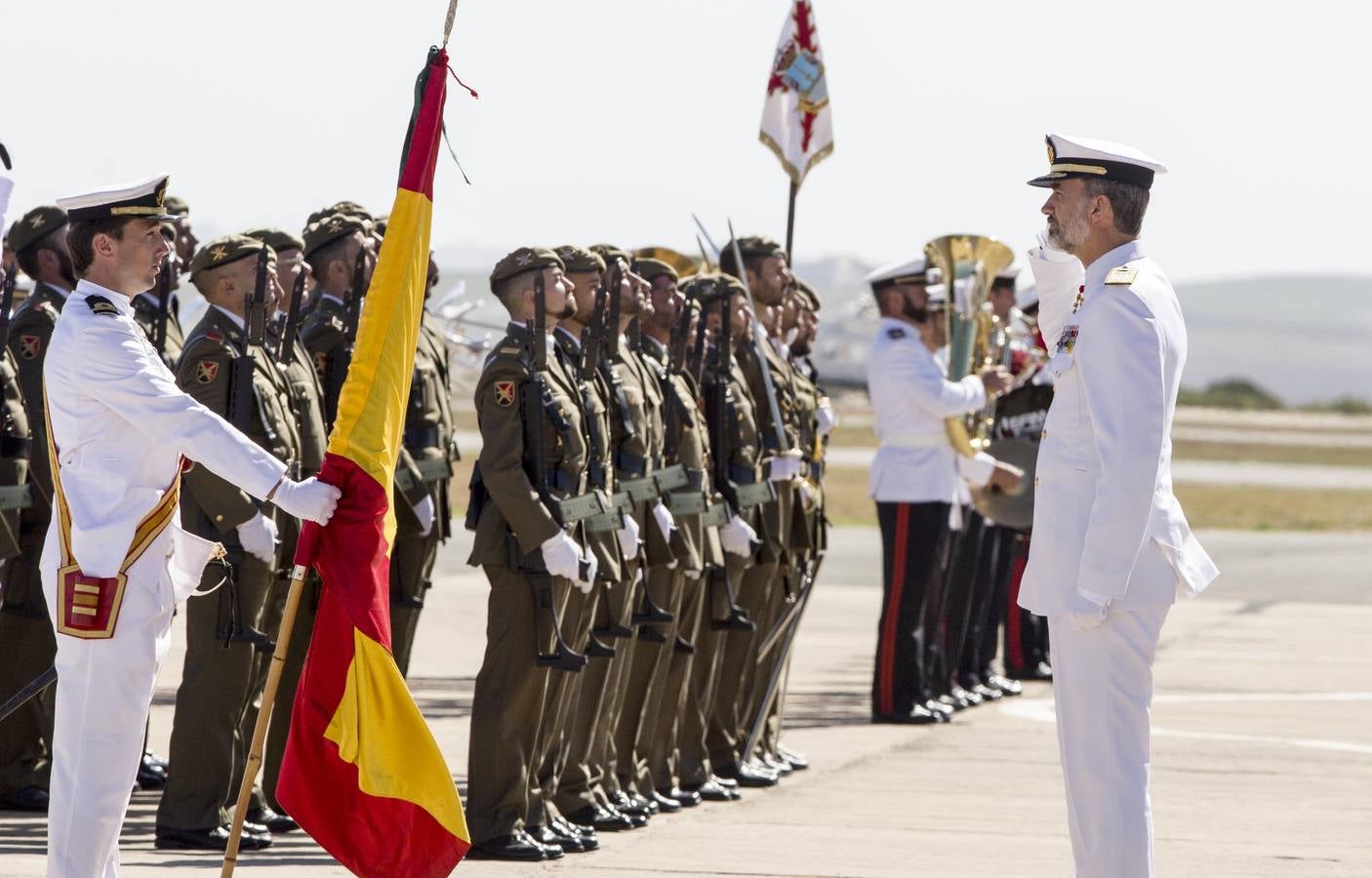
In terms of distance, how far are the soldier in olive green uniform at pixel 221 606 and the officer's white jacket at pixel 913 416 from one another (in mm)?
4492

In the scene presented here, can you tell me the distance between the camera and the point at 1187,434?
71.3 meters

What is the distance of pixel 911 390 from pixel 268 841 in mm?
4761

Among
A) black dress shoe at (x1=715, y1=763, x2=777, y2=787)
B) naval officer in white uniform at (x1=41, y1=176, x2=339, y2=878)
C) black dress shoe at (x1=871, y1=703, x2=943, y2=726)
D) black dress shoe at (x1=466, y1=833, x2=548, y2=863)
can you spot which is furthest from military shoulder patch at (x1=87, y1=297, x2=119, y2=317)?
black dress shoe at (x1=871, y1=703, x2=943, y2=726)

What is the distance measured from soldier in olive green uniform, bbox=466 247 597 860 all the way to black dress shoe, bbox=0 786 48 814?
1.70m

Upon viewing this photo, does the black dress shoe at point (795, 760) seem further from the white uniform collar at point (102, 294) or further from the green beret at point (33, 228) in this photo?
the white uniform collar at point (102, 294)

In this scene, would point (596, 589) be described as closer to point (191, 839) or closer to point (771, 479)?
point (191, 839)

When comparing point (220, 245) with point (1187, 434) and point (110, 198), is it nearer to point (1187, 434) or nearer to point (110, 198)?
point (110, 198)

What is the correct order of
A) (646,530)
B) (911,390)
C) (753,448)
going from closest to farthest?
(646,530) < (753,448) < (911,390)

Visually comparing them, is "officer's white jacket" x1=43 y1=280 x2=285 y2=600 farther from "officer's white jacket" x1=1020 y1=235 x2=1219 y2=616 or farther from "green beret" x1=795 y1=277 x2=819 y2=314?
"green beret" x1=795 y1=277 x2=819 y2=314

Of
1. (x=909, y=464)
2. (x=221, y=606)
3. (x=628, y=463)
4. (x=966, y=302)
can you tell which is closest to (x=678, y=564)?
(x=628, y=463)

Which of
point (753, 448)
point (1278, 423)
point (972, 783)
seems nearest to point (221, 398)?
point (753, 448)

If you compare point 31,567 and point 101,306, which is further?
point 31,567

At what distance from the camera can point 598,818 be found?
7.86m

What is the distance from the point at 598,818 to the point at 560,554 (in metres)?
1.15
